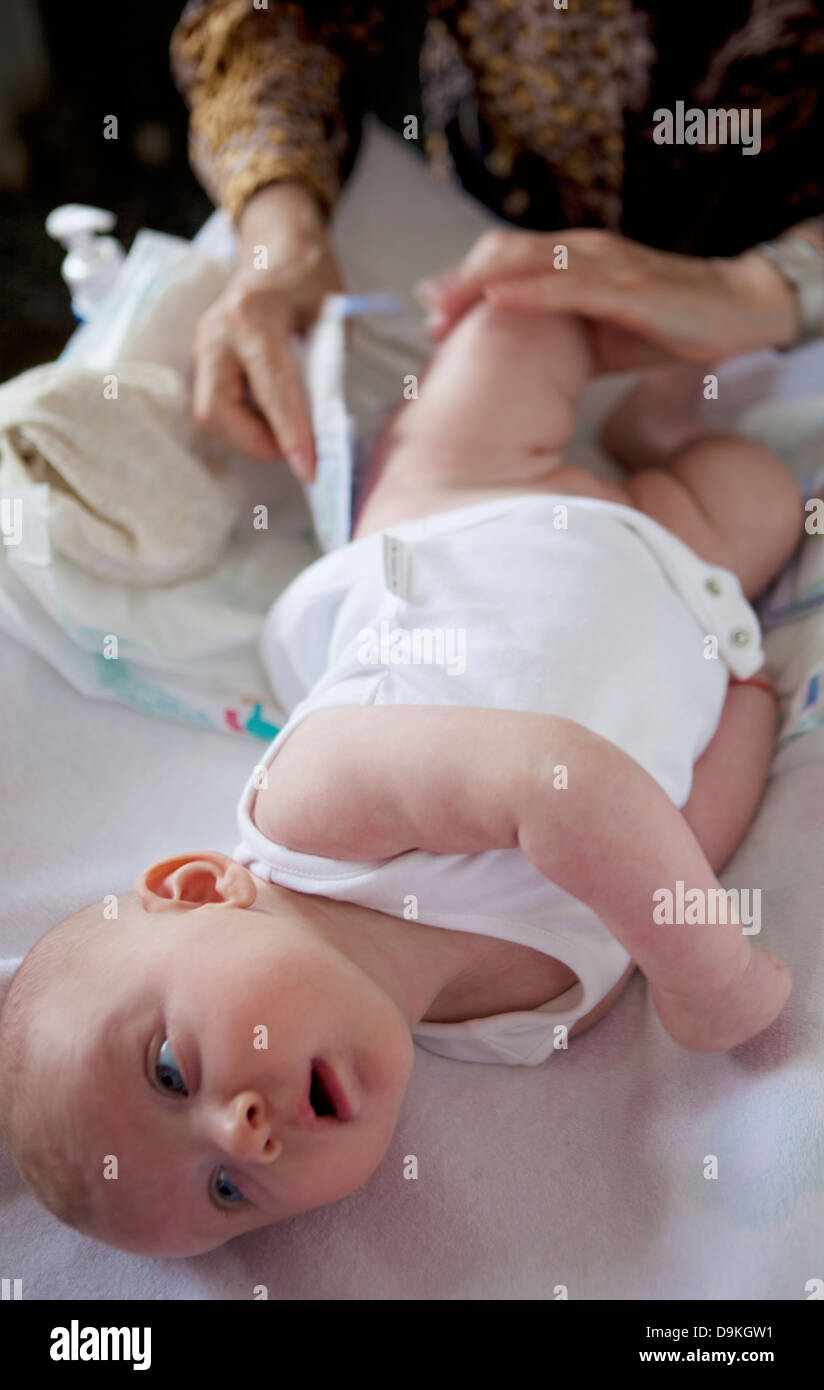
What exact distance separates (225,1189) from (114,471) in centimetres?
66

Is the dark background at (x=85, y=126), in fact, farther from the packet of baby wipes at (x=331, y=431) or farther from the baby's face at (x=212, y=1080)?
the baby's face at (x=212, y=1080)

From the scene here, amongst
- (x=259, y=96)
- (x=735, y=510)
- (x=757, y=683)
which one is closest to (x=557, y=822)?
(x=757, y=683)

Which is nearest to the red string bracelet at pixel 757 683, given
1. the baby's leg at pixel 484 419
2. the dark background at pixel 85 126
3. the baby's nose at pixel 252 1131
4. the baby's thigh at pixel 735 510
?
the baby's thigh at pixel 735 510

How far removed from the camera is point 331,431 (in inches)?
42.7

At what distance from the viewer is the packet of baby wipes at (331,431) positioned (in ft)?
3.50

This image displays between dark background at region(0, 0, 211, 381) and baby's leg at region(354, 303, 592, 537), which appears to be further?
dark background at region(0, 0, 211, 381)

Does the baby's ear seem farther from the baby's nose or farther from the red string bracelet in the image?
the red string bracelet

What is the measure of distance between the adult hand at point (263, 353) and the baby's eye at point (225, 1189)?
66cm

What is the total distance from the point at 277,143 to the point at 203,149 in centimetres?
14

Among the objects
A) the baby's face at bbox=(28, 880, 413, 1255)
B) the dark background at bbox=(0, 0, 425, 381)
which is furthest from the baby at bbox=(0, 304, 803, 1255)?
the dark background at bbox=(0, 0, 425, 381)

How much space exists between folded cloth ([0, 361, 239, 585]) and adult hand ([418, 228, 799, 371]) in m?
0.31

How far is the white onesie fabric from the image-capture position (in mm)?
801

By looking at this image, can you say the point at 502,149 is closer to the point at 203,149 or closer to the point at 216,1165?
the point at 203,149

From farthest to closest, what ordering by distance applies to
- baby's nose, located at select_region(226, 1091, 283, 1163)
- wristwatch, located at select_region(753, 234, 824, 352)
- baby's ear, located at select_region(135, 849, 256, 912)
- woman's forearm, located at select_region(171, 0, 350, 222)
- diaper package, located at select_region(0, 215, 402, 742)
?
woman's forearm, located at select_region(171, 0, 350, 222) < wristwatch, located at select_region(753, 234, 824, 352) < diaper package, located at select_region(0, 215, 402, 742) < baby's ear, located at select_region(135, 849, 256, 912) < baby's nose, located at select_region(226, 1091, 283, 1163)
